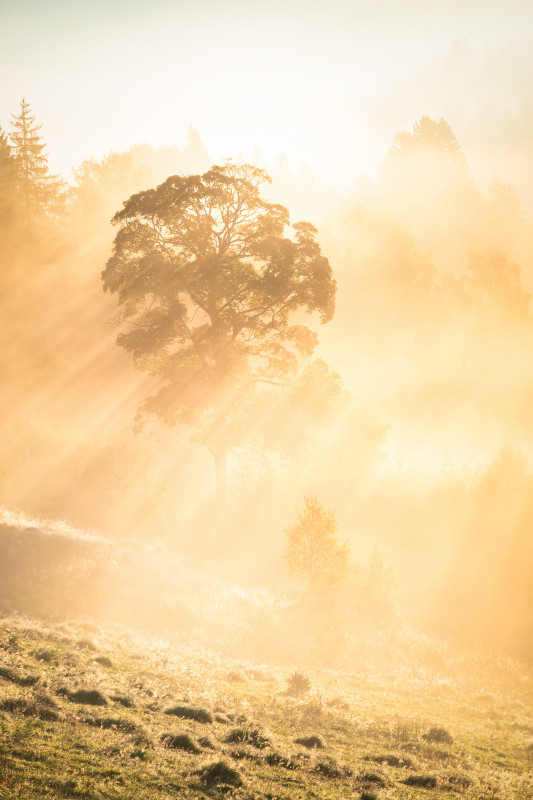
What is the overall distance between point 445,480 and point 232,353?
1837cm

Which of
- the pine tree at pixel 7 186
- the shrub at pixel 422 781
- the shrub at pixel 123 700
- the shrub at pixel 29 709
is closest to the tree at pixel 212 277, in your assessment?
the shrub at pixel 123 700

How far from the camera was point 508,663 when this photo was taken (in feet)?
84.8

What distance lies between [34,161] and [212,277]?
155ft

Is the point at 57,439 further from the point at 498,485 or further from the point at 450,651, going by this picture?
the point at 498,485

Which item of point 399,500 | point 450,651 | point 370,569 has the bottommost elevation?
point 450,651

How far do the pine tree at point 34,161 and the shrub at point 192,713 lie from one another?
2299 inches

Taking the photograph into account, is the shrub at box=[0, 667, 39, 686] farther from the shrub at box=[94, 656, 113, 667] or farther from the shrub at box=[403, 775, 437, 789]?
the shrub at box=[403, 775, 437, 789]

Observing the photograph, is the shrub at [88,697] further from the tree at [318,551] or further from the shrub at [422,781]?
the tree at [318,551]

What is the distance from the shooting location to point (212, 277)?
27.6m

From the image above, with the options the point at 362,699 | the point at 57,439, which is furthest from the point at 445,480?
the point at 57,439

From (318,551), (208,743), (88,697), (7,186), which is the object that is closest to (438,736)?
(208,743)

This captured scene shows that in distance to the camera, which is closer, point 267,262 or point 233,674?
point 233,674

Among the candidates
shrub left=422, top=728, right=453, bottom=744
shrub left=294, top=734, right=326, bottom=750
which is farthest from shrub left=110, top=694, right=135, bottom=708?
shrub left=422, top=728, right=453, bottom=744

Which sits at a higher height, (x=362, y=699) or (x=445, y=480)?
(x=445, y=480)
